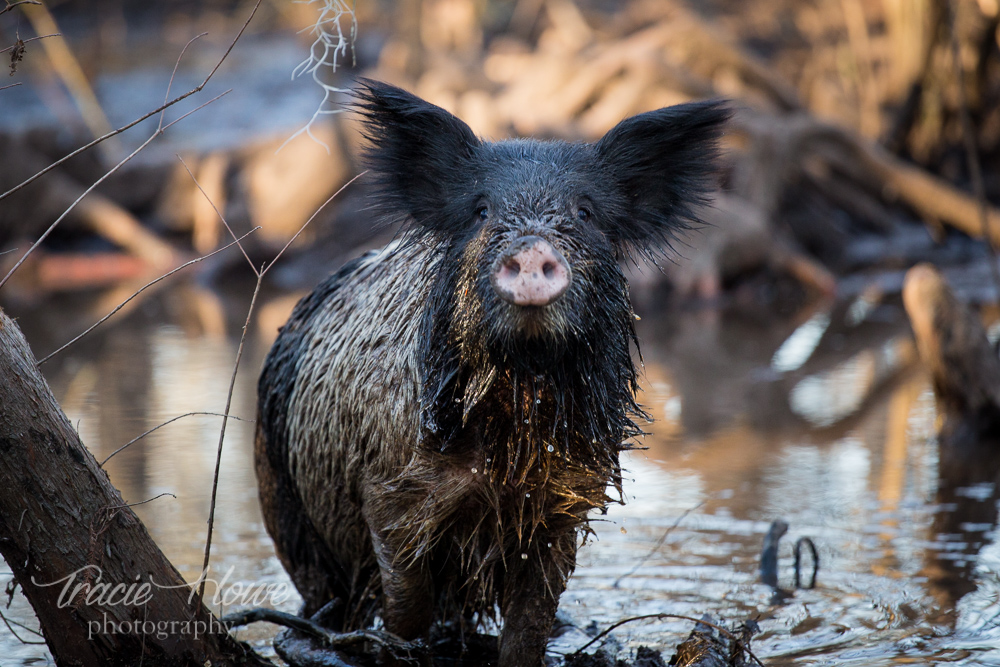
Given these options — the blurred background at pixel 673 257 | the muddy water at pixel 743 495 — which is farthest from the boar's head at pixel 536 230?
the muddy water at pixel 743 495

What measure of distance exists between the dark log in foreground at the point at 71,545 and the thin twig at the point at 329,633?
43 cm

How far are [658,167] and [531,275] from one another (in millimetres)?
1061

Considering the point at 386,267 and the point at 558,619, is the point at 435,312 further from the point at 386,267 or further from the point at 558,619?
the point at 558,619

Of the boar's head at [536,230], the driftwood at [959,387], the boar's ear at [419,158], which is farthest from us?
the driftwood at [959,387]

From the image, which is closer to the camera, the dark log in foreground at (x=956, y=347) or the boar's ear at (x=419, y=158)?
the boar's ear at (x=419, y=158)

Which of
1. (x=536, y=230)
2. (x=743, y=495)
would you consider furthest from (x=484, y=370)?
(x=743, y=495)

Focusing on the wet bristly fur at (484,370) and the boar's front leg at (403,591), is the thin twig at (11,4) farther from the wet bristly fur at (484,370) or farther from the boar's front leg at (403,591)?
the boar's front leg at (403,591)

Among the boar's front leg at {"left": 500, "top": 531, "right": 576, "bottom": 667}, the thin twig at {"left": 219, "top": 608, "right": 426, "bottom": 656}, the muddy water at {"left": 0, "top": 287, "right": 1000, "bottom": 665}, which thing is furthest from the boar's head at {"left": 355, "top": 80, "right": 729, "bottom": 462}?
the thin twig at {"left": 219, "top": 608, "right": 426, "bottom": 656}

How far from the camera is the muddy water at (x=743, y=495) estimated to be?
13.8ft

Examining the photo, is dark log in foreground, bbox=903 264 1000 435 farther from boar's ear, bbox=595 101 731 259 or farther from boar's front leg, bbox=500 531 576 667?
boar's front leg, bbox=500 531 576 667

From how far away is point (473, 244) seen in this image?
10.2ft

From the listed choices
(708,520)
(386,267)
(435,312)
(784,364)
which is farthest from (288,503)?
(784,364)

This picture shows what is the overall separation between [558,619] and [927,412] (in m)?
4.40

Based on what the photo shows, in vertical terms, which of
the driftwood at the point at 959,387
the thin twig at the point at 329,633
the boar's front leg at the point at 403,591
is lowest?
the thin twig at the point at 329,633
